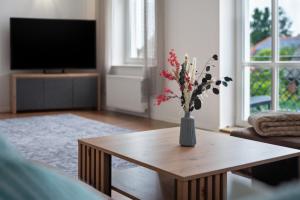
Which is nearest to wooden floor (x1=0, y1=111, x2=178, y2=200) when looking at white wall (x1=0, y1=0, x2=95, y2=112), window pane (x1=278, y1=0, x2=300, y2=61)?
white wall (x1=0, y1=0, x2=95, y2=112)

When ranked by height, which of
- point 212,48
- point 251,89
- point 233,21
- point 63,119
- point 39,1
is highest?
point 39,1

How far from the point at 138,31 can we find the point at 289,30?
2.78 metres

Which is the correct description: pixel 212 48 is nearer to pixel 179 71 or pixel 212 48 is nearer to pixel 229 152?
pixel 179 71

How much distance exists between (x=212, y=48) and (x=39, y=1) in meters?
3.39

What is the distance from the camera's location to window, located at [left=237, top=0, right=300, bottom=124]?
434 cm

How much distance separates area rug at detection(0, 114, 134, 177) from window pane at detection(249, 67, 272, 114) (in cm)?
148

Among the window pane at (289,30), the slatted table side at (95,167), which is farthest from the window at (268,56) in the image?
the slatted table side at (95,167)

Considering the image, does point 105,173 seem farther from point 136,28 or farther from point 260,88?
point 136,28

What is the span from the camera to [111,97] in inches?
260

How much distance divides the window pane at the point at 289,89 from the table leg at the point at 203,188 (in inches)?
109

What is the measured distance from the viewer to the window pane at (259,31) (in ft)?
15.0

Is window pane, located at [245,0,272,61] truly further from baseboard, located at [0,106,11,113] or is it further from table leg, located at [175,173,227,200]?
baseboard, located at [0,106,11,113]

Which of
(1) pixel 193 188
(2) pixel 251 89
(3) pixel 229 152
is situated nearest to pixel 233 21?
(2) pixel 251 89

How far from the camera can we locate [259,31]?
4.68 metres
